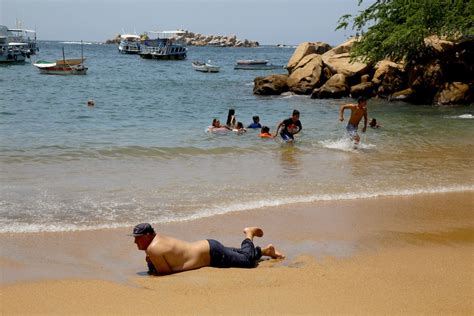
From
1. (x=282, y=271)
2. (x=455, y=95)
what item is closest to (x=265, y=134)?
(x=282, y=271)

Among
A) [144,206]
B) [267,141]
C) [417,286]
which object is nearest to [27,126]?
[267,141]

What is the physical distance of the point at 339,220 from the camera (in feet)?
27.1

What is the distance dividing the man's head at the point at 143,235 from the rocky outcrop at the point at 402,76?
23.3 meters

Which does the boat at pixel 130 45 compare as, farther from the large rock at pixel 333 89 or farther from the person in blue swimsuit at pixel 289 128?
the person in blue swimsuit at pixel 289 128

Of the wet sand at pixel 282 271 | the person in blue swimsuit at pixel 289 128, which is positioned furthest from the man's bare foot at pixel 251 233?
the person in blue swimsuit at pixel 289 128

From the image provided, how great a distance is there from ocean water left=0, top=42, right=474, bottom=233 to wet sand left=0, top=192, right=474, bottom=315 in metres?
0.88

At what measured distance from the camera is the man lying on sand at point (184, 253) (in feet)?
19.4

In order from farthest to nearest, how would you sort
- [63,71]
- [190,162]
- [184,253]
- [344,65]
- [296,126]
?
[63,71] → [344,65] → [296,126] → [190,162] → [184,253]

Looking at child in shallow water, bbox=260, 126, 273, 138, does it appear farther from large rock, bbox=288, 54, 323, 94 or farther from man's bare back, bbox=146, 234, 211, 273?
large rock, bbox=288, 54, 323, 94

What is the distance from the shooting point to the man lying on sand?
5.93m

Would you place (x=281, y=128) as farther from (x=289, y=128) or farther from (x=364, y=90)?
(x=364, y=90)

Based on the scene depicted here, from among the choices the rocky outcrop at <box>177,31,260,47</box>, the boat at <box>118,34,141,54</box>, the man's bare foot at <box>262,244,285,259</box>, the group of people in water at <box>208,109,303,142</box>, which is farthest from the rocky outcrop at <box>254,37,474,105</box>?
the rocky outcrop at <box>177,31,260,47</box>

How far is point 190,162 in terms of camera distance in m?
13.1

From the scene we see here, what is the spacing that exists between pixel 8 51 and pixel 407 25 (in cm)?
4793
